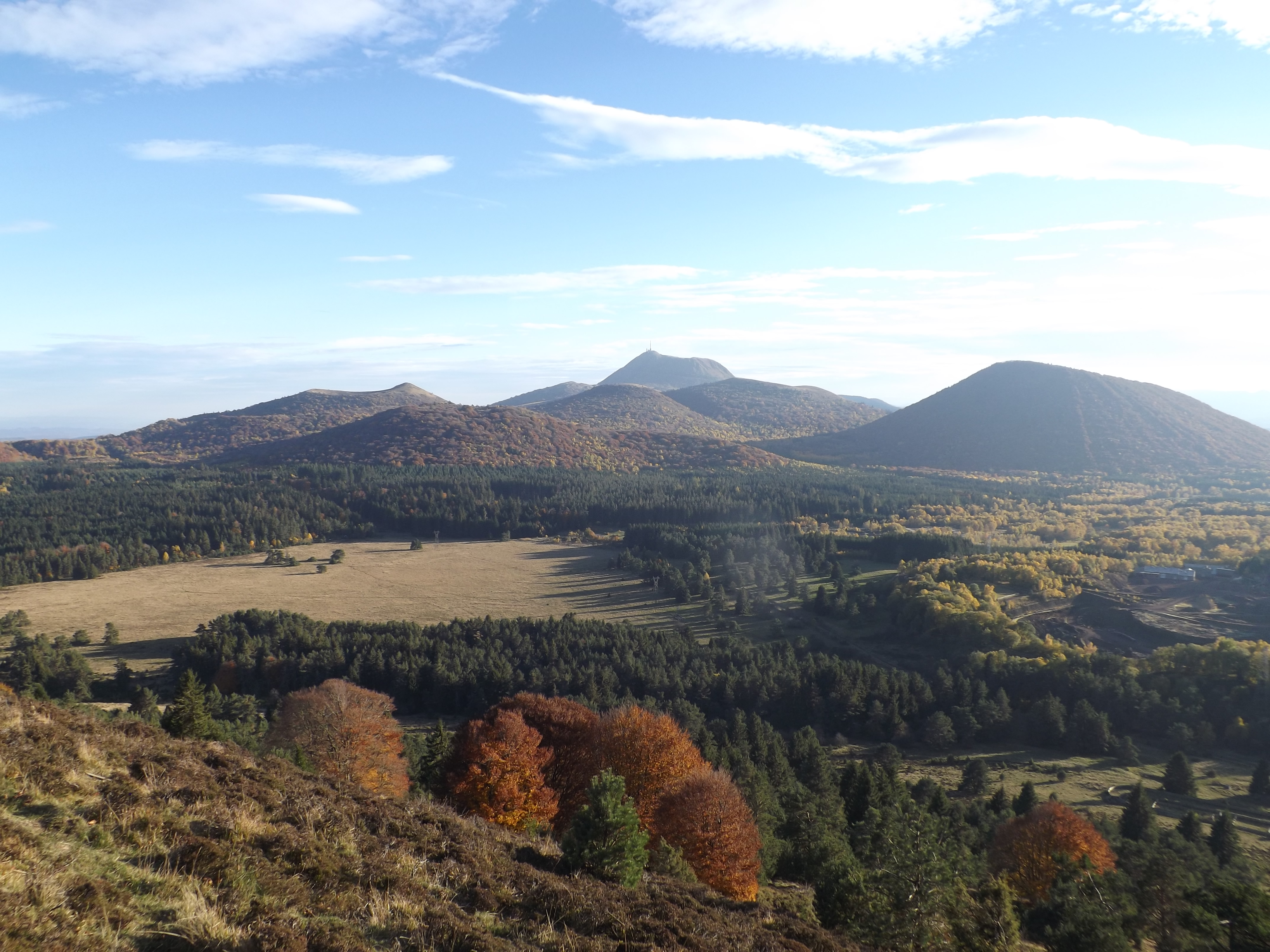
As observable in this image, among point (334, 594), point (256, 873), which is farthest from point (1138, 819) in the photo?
point (334, 594)

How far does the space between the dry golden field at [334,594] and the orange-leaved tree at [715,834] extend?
231 ft

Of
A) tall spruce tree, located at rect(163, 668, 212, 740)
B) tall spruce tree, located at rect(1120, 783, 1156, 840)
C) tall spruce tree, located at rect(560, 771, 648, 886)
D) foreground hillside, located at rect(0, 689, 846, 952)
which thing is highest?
foreground hillside, located at rect(0, 689, 846, 952)

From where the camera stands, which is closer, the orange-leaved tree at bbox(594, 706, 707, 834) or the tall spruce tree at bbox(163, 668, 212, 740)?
the tall spruce tree at bbox(163, 668, 212, 740)

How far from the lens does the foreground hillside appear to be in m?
10.2

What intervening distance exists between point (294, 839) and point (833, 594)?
99.3 metres

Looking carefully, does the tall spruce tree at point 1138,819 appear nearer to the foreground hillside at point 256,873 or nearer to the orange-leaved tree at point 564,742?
the orange-leaved tree at point 564,742

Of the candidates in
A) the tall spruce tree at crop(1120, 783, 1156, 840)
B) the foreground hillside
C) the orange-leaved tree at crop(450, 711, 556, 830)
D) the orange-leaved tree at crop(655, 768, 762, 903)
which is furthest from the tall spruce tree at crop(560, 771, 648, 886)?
the tall spruce tree at crop(1120, 783, 1156, 840)

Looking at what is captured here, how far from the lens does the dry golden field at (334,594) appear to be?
97375 mm

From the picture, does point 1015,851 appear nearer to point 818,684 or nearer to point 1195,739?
point 818,684

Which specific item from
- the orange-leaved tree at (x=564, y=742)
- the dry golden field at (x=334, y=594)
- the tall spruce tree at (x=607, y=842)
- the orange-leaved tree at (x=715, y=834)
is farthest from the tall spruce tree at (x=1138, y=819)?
the dry golden field at (x=334, y=594)

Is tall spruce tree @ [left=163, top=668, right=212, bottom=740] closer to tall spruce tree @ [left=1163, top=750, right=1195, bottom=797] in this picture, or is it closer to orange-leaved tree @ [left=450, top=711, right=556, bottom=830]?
orange-leaved tree @ [left=450, top=711, right=556, bottom=830]

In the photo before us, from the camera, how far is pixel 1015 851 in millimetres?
36344

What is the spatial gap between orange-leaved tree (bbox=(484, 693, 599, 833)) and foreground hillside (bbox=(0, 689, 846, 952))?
16.5 meters

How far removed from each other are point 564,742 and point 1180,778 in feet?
174
